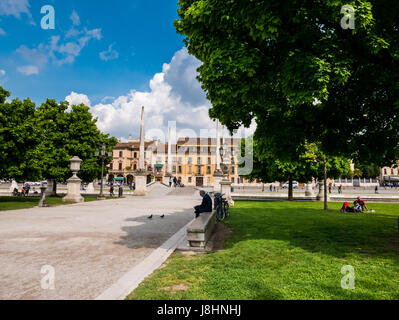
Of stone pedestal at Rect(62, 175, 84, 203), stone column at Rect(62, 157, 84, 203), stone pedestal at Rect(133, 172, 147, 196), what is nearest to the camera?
stone column at Rect(62, 157, 84, 203)

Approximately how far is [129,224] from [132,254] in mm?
4730

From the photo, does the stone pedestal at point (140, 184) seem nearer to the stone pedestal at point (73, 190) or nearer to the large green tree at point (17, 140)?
the stone pedestal at point (73, 190)

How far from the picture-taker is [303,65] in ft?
18.4

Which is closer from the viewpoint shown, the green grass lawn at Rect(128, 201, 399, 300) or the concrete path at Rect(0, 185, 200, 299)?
the green grass lawn at Rect(128, 201, 399, 300)

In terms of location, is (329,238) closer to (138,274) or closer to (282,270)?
(282,270)

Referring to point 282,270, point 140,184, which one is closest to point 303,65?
point 282,270

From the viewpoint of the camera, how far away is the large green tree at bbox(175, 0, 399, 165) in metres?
5.48

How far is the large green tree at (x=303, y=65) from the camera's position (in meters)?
5.48

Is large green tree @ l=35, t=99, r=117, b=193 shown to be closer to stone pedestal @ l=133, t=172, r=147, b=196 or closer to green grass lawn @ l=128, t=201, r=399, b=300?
stone pedestal @ l=133, t=172, r=147, b=196

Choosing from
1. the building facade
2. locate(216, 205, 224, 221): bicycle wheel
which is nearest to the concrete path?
locate(216, 205, 224, 221): bicycle wheel

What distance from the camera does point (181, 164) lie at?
86.6m

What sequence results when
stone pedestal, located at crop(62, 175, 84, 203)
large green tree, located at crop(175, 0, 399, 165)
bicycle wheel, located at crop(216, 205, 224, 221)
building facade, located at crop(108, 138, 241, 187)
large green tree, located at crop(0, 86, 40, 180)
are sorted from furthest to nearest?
1. building facade, located at crop(108, 138, 241, 187)
2. stone pedestal, located at crop(62, 175, 84, 203)
3. large green tree, located at crop(0, 86, 40, 180)
4. bicycle wheel, located at crop(216, 205, 224, 221)
5. large green tree, located at crop(175, 0, 399, 165)

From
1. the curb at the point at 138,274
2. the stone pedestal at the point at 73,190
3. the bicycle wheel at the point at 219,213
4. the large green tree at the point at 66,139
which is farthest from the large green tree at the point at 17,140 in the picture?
the curb at the point at 138,274
